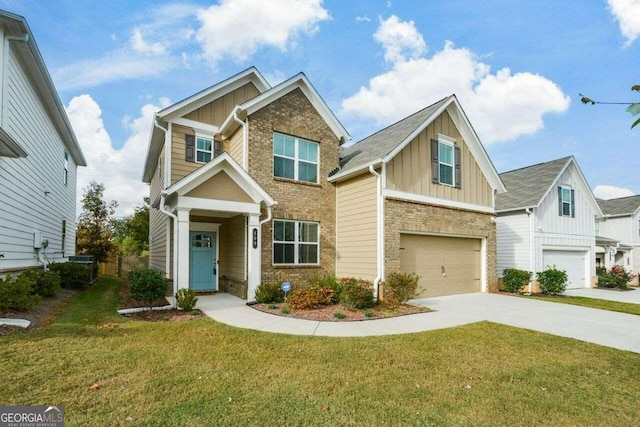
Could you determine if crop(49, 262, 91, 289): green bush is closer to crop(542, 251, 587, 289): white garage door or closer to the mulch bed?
the mulch bed

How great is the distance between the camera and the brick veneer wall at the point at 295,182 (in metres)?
11.4

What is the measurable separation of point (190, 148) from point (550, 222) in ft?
56.1

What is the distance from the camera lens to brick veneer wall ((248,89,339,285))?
1141 cm

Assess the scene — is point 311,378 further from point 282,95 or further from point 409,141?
point 282,95

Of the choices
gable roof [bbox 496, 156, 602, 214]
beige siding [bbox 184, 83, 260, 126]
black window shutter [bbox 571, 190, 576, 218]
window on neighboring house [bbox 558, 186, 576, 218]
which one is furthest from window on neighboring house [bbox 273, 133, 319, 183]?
black window shutter [bbox 571, 190, 576, 218]

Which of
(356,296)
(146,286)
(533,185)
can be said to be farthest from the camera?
(533,185)

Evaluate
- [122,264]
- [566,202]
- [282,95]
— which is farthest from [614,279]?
[122,264]

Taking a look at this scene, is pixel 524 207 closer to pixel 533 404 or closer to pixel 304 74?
pixel 304 74

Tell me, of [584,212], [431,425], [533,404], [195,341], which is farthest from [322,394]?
[584,212]

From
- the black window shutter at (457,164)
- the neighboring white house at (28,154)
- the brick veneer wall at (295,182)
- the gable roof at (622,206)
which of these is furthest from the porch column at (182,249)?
the gable roof at (622,206)

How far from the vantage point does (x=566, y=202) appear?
17859 mm

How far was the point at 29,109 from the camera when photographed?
10.4 meters

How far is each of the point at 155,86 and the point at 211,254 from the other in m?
6.83

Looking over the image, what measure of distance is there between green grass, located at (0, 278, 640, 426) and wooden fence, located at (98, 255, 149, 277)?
16416mm
